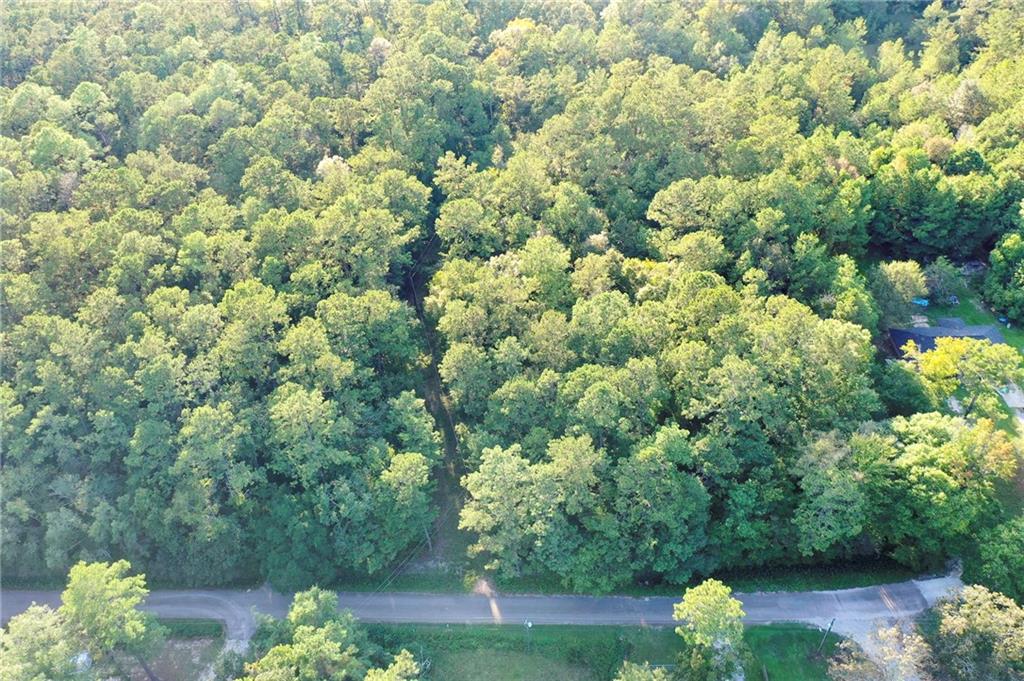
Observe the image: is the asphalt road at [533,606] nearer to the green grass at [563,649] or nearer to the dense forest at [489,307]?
the green grass at [563,649]

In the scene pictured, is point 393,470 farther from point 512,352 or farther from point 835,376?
point 835,376

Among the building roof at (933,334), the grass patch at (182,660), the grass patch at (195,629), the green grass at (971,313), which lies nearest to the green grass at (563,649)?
the grass patch at (195,629)

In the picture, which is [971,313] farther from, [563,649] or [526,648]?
[526,648]

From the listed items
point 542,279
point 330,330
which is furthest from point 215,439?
point 542,279

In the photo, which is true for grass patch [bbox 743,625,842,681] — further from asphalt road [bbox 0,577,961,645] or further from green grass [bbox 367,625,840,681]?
asphalt road [bbox 0,577,961,645]

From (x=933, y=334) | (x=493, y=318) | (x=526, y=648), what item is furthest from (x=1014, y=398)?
(x=526, y=648)

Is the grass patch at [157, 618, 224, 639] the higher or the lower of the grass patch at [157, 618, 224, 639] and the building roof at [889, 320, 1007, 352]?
the lower

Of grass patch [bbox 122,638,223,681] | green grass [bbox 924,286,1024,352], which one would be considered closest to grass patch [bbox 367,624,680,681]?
grass patch [bbox 122,638,223,681]
